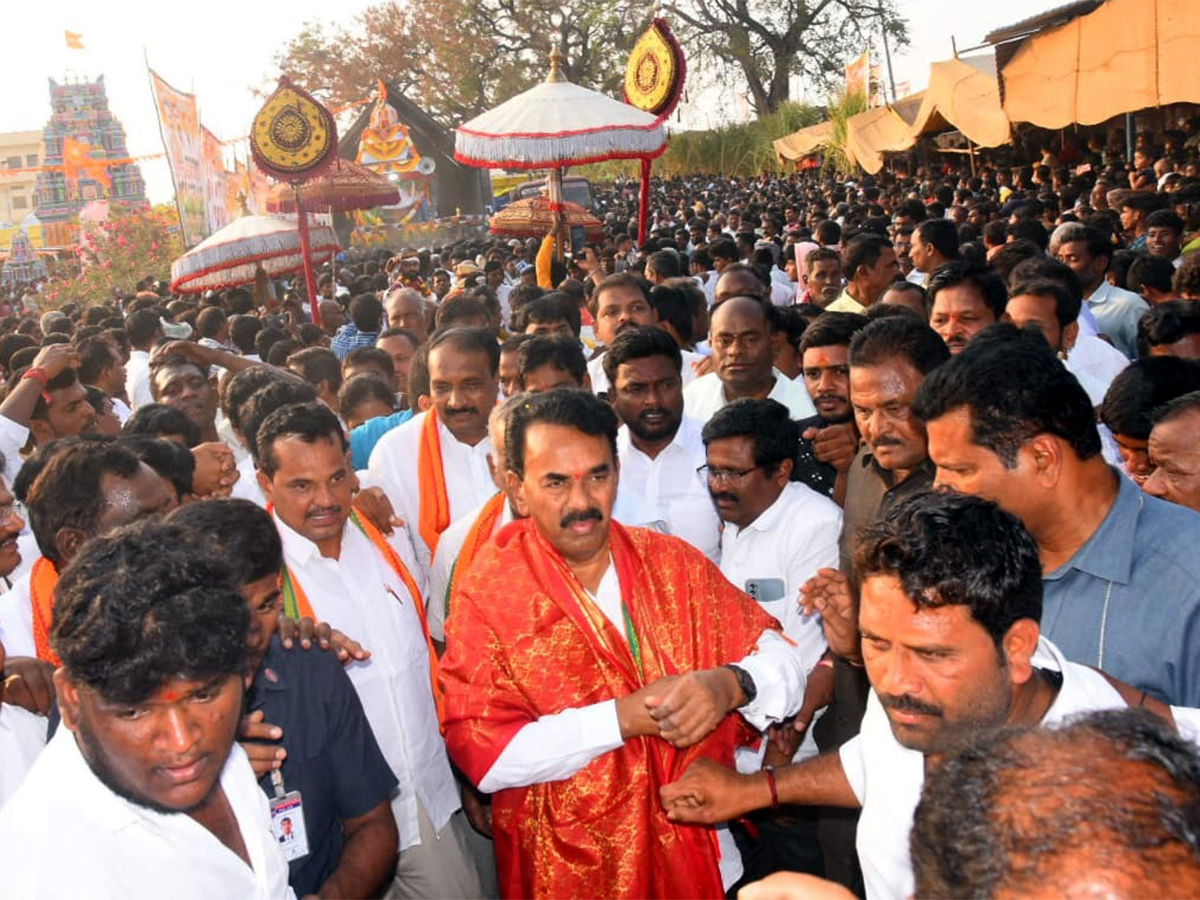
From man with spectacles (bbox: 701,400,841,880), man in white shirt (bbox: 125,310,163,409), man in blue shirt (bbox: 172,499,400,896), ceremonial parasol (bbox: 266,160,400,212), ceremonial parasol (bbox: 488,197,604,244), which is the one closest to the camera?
man in blue shirt (bbox: 172,499,400,896)

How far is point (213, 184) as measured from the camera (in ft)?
42.8

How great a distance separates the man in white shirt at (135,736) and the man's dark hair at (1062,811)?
1.15 m

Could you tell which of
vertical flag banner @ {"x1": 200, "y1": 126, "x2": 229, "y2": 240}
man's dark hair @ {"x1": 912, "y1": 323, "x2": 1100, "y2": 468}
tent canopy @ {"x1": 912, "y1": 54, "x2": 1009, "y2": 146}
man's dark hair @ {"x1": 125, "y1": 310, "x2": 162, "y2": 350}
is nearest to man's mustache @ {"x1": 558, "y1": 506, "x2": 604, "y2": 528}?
man's dark hair @ {"x1": 912, "y1": 323, "x2": 1100, "y2": 468}

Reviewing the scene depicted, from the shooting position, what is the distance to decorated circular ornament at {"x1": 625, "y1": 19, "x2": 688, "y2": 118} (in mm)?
8641

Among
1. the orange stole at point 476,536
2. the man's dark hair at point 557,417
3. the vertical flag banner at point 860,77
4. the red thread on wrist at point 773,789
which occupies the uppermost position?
the vertical flag banner at point 860,77

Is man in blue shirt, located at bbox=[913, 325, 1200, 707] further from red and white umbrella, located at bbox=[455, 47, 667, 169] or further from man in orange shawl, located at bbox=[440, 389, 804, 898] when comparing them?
red and white umbrella, located at bbox=[455, 47, 667, 169]

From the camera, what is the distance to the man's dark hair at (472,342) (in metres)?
4.18

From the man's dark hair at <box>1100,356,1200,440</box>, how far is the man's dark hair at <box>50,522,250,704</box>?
2.74m

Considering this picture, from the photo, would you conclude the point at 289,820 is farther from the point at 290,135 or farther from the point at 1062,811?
the point at 290,135

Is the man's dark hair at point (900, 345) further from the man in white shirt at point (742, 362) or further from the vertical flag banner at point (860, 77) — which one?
the vertical flag banner at point (860, 77)

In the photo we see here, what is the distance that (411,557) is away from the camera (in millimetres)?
3596

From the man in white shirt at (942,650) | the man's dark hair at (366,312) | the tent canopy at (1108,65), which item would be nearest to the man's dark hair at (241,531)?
the man in white shirt at (942,650)

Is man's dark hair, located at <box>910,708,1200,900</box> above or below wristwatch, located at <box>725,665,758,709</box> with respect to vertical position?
above

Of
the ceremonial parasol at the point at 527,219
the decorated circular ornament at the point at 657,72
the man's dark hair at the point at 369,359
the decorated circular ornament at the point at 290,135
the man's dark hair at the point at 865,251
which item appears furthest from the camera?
the ceremonial parasol at the point at 527,219
